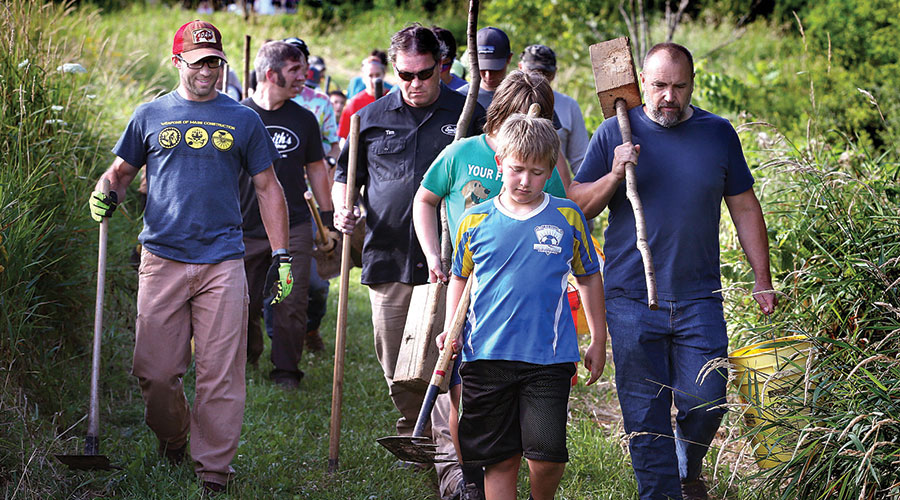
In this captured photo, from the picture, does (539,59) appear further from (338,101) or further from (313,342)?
(338,101)

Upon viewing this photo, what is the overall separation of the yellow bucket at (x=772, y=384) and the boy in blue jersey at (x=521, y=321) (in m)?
0.74

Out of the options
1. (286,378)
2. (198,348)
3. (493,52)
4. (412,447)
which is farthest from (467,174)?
(286,378)

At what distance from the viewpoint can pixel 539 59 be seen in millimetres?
7164

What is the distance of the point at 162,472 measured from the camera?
502 centimetres

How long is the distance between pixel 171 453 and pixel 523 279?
7.81 ft

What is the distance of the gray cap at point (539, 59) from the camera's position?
7.12 meters

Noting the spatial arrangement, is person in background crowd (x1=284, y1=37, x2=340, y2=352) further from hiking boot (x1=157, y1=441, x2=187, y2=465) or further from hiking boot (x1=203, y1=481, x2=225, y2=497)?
hiking boot (x1=203, y1=481, x2=225, y2=497)

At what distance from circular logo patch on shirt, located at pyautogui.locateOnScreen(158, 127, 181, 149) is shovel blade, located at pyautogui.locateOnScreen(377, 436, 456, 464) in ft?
5.92

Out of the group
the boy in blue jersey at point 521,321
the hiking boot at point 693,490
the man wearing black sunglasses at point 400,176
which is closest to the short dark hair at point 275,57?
the man wearing black sunglasses at point 400,176

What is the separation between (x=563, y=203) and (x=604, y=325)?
0.55 meters

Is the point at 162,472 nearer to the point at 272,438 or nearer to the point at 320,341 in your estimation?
the point at 272,438

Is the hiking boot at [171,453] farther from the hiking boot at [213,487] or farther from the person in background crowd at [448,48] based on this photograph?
the person in background crowd at [448,48]

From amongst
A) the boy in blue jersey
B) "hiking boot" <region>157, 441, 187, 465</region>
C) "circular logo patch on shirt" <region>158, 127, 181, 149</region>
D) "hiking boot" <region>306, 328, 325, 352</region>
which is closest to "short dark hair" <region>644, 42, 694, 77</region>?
the boy in blue jersey

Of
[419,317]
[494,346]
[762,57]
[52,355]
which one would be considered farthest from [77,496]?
[762,57]
